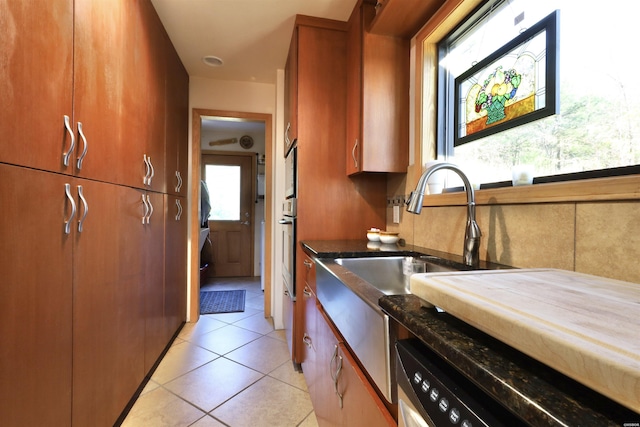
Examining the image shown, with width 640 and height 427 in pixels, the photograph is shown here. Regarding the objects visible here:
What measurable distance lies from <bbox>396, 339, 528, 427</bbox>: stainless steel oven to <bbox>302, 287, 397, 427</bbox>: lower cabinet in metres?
0.14

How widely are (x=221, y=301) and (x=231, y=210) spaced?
1690mm

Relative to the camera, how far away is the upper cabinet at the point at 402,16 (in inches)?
57.9

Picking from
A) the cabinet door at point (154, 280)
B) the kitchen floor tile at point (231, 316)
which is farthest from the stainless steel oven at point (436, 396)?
the kitchen floor tile at point (231, 316)

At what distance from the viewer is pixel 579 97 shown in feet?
3.10

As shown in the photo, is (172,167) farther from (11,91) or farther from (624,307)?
(624,307)

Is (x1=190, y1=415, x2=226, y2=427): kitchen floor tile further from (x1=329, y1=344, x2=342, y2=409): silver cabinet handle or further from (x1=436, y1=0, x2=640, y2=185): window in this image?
(x1=436, y1=0, x2=640, y2=185): window

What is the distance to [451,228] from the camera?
A: 140cm

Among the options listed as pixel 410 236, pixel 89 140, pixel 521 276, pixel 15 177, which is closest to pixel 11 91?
pixel 15 177

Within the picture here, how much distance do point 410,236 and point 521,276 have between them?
106 cm

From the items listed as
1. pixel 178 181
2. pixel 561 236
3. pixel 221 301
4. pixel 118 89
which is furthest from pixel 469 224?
pixel 221 301

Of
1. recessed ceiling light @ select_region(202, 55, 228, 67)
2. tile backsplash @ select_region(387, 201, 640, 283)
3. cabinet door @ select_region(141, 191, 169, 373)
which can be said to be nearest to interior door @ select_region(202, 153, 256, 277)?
recessed ceiling light @ select_region(202, 55, 228, 67)

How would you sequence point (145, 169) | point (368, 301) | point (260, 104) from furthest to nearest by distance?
point (260, 104), point (145, 169), point (368, 301)

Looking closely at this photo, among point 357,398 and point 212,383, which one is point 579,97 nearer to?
point 357,398

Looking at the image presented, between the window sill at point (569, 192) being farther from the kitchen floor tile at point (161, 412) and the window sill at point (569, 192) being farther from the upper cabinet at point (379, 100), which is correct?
the kitchen floor tile at point (161, 412)
